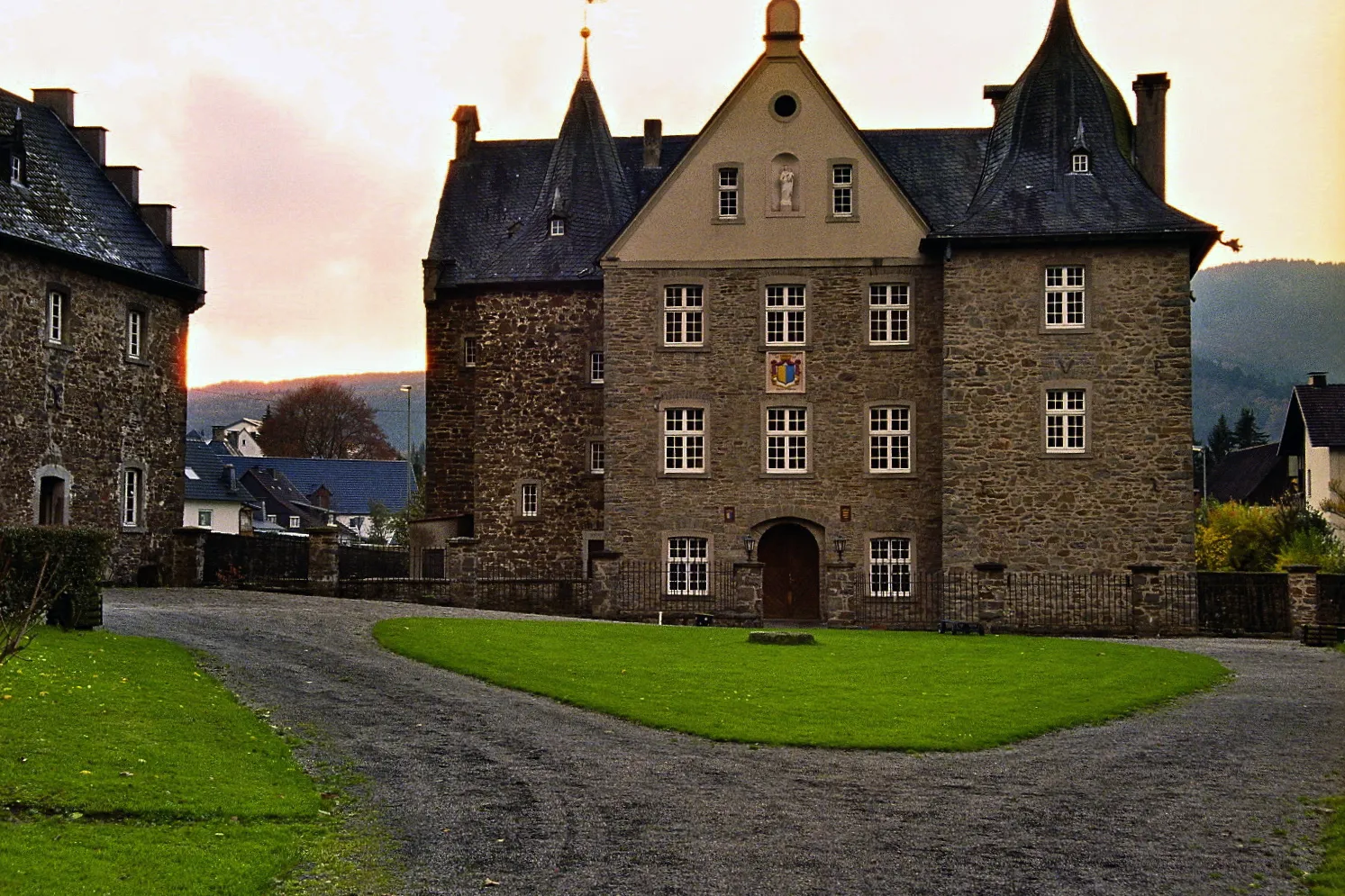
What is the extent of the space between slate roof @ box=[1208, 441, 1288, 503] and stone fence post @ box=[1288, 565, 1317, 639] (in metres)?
43.2

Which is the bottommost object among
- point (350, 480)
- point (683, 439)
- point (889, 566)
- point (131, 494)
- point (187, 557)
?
point (889, 566)

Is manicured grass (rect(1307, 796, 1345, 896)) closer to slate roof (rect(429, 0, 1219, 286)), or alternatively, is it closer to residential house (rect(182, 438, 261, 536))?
slate roof (rect(429, 0, 1219, 286))

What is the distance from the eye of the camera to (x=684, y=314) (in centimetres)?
4053

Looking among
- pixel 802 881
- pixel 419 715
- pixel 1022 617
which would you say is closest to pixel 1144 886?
pixel 802 881

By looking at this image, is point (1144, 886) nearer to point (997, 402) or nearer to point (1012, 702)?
point (1012, 702)

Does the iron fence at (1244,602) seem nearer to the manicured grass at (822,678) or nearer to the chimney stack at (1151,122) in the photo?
the manicured grass at (822,678)

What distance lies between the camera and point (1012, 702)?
19.6 metres

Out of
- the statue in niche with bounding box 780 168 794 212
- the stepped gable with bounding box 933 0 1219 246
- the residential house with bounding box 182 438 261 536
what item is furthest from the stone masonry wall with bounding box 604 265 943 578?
the residential house with bounding box 182 438 261 536

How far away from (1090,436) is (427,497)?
19.6 metres

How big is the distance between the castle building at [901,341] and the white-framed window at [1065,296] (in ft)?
0.16

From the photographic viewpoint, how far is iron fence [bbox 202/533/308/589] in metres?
39.0

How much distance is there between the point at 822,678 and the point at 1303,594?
55.7ft

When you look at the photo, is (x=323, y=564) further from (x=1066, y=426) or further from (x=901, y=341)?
(x=1066, y=426)

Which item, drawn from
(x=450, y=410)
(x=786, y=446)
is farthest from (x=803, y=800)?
(x=450, y=410)
